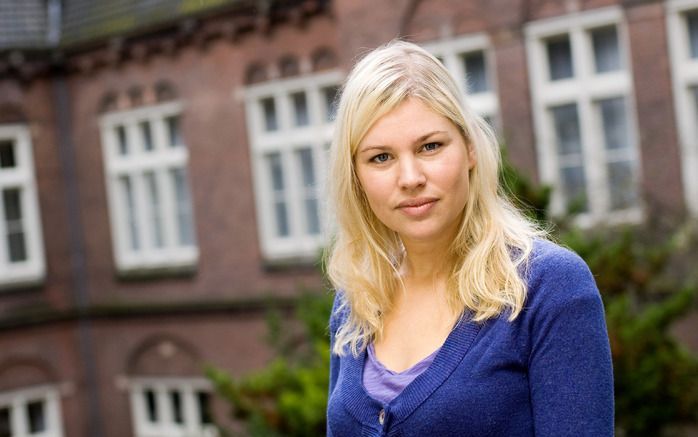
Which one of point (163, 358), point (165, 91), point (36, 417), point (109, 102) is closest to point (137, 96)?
point (165, 91)

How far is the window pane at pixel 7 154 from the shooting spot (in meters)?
17.1

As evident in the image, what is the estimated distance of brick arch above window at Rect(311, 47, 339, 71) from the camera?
14.1 m

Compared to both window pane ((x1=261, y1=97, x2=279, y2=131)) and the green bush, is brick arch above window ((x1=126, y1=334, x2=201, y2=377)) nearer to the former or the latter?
window pane ((x1=261, y1=97, x2=279, y2=131))

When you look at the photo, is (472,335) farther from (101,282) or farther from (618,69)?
(101,282)

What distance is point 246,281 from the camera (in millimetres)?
15398

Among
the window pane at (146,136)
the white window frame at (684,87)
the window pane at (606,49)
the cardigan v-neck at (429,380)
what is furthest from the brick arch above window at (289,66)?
the cardigan v-neck at (429,380)

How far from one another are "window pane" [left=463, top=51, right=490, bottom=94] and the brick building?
2 centimetres

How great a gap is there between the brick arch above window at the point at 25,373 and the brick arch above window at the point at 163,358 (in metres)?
1.21

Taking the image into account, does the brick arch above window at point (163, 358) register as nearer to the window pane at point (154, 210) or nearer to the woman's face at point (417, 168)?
the window pane at point (154, 210)

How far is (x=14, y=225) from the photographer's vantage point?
17141 millimetres

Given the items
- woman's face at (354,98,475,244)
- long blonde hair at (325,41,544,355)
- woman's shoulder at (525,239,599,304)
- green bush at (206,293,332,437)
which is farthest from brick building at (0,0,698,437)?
woman's shoulder at (525,239,599,304)

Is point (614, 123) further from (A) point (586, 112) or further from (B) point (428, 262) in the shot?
(B) point (428, 262)

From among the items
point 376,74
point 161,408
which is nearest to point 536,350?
point 376,74

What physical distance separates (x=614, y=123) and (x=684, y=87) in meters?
0.97
